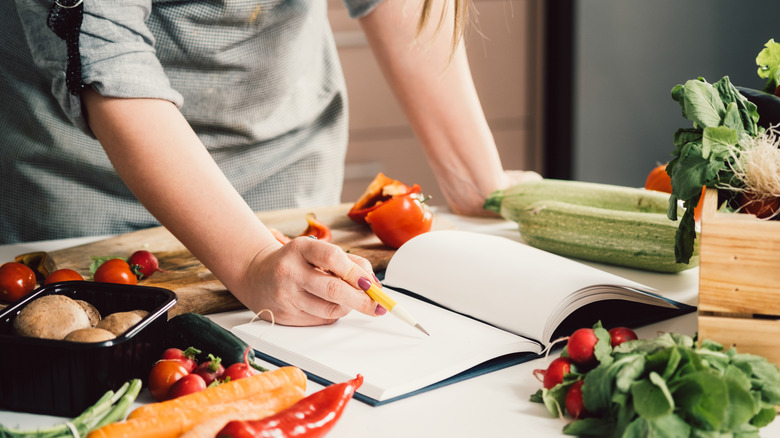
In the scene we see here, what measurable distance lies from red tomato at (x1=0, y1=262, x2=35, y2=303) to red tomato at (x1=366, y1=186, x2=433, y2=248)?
0.57m

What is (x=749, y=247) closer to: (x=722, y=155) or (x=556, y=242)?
(x=722, y=155)

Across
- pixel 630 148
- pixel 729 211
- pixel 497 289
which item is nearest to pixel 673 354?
pixel 729 211

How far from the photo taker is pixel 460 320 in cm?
101

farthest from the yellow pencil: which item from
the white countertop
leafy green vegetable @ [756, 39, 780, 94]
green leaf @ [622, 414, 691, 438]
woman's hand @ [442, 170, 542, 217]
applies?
woman's hand @ [442, 170, 542, 217]

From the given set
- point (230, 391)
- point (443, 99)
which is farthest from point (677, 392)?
point (443, 99)

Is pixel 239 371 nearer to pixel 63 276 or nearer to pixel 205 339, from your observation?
pixel 205 339

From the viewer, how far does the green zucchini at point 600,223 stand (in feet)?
4.03

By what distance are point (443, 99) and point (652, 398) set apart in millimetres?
1100

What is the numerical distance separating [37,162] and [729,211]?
1.33 meters

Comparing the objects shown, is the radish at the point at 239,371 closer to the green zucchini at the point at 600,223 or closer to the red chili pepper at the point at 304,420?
the red chili pepper at the point at 304,420

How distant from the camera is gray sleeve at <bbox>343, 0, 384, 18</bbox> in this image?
5.29 feet

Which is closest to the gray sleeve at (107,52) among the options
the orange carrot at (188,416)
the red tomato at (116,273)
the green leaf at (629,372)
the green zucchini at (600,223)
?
the red tomato at (116,273)

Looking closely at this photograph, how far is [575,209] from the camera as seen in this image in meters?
1.31

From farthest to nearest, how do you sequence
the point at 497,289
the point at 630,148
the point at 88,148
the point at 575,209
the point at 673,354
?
the point at 630,148 → the point at 88,148 → the point at 575,209 → the point at 497,289 → the point at 673,354
